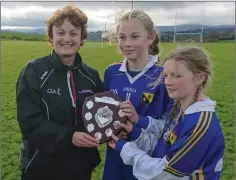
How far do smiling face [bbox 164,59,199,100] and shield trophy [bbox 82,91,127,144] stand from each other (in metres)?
0.41

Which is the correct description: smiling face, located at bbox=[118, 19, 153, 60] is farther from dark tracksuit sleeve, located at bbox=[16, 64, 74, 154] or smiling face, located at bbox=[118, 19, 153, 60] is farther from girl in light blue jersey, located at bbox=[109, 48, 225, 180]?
dark tracksuit sleeve, located at bbox=[16, 64, 74, 154]

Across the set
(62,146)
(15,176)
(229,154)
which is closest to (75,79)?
(62,146)

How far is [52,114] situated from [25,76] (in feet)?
1.02

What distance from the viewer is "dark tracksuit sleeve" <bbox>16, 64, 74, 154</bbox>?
7.67 feet

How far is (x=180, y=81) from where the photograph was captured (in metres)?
2.06

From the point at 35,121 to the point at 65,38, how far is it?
0.61 m

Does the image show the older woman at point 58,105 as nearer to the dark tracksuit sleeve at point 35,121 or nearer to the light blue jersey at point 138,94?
the dark tracksuit sleeve at point 35,121

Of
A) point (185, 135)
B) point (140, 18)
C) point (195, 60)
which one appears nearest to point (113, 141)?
point (185, 135)

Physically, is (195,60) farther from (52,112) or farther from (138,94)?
(52,112)

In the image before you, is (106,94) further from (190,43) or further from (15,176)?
(15,176)

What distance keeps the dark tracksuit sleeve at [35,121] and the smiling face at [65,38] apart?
0.25m

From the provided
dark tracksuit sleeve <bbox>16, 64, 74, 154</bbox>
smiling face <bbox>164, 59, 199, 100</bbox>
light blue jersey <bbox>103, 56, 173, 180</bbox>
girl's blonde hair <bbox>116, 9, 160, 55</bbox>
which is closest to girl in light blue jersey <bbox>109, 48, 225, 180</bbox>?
smiling face <bbox>164, 59, 199, 100</bbox>

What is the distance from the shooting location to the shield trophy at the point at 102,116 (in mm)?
2314

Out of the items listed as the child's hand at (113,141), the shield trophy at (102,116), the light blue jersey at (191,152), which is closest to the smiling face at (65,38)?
the shield trophy at (102,116)
